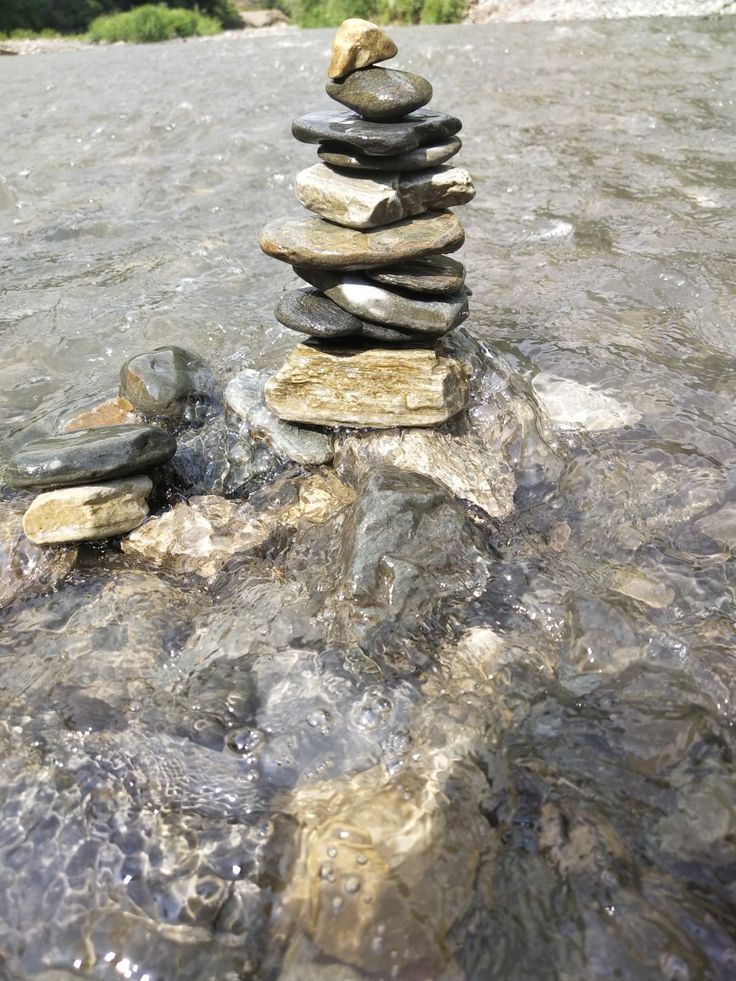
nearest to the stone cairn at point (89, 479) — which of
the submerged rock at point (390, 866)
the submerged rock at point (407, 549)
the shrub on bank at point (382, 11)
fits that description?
the submerged rock at point (407, 549)

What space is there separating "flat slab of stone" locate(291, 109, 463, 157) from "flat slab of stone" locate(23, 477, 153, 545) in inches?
86.8

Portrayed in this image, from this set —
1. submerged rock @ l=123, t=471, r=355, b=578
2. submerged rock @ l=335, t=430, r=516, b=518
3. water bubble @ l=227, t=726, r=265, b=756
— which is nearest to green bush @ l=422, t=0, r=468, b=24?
submerged rock @ l=335, t=430, r=516, b=518

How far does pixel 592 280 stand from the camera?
22.6 feet

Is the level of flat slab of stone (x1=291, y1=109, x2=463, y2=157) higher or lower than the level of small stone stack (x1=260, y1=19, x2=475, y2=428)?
higher

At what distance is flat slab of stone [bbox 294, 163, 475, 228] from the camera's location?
4.20 m

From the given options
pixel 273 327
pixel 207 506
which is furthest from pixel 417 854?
pixel 273 327

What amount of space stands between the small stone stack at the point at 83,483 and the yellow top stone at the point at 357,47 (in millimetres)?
2246

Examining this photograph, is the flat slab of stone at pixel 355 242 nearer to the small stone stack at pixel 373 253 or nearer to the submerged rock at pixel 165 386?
the small stone stack at pixel 373 253

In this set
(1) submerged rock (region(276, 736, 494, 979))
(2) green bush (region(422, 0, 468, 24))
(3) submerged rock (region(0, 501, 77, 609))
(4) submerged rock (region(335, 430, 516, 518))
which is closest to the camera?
(1) submerged rock (region(276, 736, 494, 979))

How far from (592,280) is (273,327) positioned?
286cm

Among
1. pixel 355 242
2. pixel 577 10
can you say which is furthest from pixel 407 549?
pixel 577 10

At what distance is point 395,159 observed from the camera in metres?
4.25

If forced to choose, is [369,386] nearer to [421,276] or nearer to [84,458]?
[421,276]

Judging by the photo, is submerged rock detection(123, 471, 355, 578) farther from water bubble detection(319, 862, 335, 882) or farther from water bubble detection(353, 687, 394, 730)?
water bubble detection(319, 862, 335, 882)
